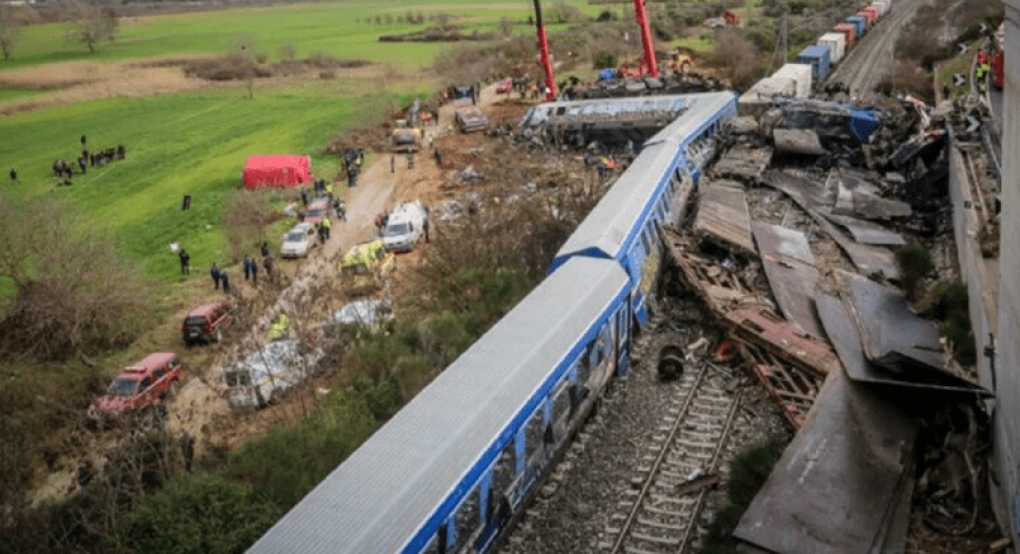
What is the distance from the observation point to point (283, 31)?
371ft

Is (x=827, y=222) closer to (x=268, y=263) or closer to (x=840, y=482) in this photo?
(x=840, y=482)

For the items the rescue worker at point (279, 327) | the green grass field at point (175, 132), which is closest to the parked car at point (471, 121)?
the green grass field at point (175, 132)

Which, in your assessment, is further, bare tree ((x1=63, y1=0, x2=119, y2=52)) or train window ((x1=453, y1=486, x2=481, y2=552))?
bare tree ((x1=63, y1=0, x2=119, y2=52))

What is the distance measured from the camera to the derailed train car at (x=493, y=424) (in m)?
9.53

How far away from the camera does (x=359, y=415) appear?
54.3ft

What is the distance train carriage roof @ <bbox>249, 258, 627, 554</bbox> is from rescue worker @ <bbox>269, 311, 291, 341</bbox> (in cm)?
950

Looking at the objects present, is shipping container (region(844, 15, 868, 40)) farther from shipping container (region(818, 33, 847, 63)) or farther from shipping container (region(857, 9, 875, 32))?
shipping container (region(818, 33, 847, 63))

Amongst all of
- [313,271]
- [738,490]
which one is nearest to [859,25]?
[313,271]

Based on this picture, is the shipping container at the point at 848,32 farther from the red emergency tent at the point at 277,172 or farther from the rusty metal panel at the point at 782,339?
the rusty metal panel at the point at 782,339

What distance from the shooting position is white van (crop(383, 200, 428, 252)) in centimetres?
3053

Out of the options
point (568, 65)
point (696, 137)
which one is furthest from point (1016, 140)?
point (568, 65)

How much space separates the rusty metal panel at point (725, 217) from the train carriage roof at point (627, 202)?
4.31 feet

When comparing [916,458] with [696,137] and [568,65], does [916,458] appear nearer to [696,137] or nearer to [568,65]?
[696,137]

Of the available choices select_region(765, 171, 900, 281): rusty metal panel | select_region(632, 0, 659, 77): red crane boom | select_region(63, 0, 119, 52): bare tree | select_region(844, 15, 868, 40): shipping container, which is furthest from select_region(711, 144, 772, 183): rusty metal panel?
select_region(63, 0, 119, 52): bare tree
